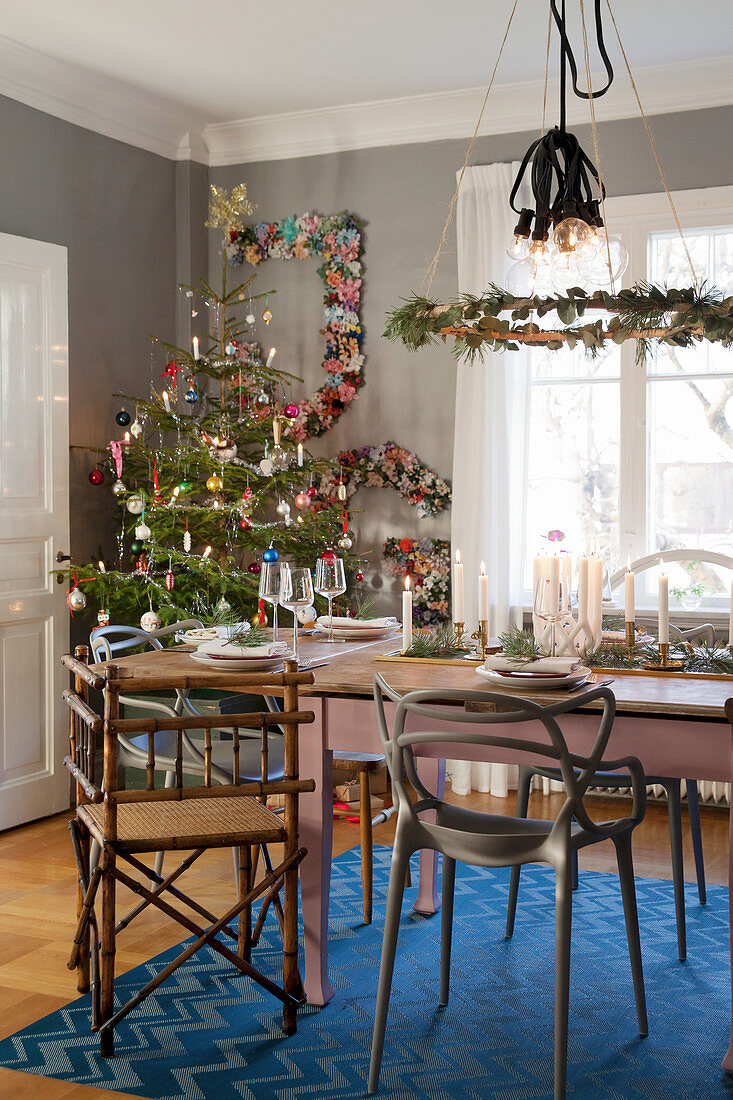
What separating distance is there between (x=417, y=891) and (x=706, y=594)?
74.5 inches

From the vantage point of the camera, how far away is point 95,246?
4707 mm

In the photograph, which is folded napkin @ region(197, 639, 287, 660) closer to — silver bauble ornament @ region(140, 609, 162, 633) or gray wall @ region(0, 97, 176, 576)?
silver bauble ornament @ region(140, 609, 162, 633)

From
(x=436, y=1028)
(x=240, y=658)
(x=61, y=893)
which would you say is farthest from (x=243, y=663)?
(x=61, y=893)

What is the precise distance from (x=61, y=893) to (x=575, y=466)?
2784mm

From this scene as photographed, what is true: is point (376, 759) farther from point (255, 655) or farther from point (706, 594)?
point (706, 594)

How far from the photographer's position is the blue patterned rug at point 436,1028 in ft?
7.46

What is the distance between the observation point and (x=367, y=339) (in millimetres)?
5078

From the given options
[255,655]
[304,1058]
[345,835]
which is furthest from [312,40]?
[304,1058]

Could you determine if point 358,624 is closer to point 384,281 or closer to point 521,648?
point 521,648

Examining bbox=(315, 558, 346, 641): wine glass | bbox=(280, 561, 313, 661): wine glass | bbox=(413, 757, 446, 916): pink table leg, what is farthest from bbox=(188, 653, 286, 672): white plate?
bbox=(413, 757, 446, 916): pink table leg

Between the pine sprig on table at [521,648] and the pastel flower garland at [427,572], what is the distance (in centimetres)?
216

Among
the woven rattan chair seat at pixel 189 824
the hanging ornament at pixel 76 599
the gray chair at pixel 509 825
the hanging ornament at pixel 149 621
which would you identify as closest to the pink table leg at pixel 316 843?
the woven rattan chair seat at pixel 189 824

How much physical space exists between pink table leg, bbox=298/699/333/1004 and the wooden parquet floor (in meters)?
0.58

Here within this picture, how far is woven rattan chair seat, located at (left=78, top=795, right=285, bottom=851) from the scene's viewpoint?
229 centimetres
